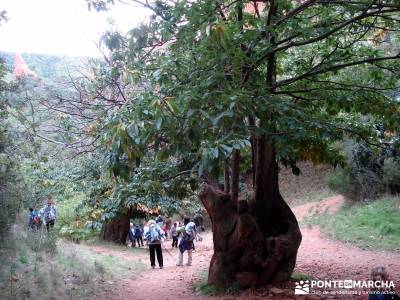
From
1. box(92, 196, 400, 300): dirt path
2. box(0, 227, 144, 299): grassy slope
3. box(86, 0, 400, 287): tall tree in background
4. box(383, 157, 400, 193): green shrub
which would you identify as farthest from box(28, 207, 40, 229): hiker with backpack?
box(383, 157, 400, 193): green shrub

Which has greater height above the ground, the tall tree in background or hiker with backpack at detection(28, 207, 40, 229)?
the tall tree in background

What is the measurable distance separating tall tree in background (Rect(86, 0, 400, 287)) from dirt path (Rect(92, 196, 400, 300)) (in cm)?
100

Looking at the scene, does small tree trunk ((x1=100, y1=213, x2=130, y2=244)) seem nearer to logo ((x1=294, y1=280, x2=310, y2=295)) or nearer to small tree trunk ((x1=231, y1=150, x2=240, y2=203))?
small tree trunk ((x1=231, y1=150, x2=240, y2=203))

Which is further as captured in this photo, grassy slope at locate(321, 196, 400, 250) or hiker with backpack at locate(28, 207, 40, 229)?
grassy slope at locate(321, 196, 400, 250)

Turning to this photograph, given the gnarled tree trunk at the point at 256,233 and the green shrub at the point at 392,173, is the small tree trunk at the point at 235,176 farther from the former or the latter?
the green shrub at the point at 392,173

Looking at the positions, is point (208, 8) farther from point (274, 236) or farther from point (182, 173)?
point (274, 236)

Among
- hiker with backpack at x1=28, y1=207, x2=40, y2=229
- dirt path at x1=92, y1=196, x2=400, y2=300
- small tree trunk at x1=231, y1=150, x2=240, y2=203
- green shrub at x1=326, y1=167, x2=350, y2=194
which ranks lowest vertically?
dirt path at x1=92, y1=196, x2=400, y2=300

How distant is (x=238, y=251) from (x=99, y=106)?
A: 4252 millimetres

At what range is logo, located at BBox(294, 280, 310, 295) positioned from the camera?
805cm

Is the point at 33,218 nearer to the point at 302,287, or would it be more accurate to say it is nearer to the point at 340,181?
the point at 302,287

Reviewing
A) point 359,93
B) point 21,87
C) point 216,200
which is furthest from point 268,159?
point 21,87

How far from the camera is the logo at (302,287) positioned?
8055 mm

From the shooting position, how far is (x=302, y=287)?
8438 millimetres

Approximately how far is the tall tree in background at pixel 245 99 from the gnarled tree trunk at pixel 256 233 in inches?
0.8
